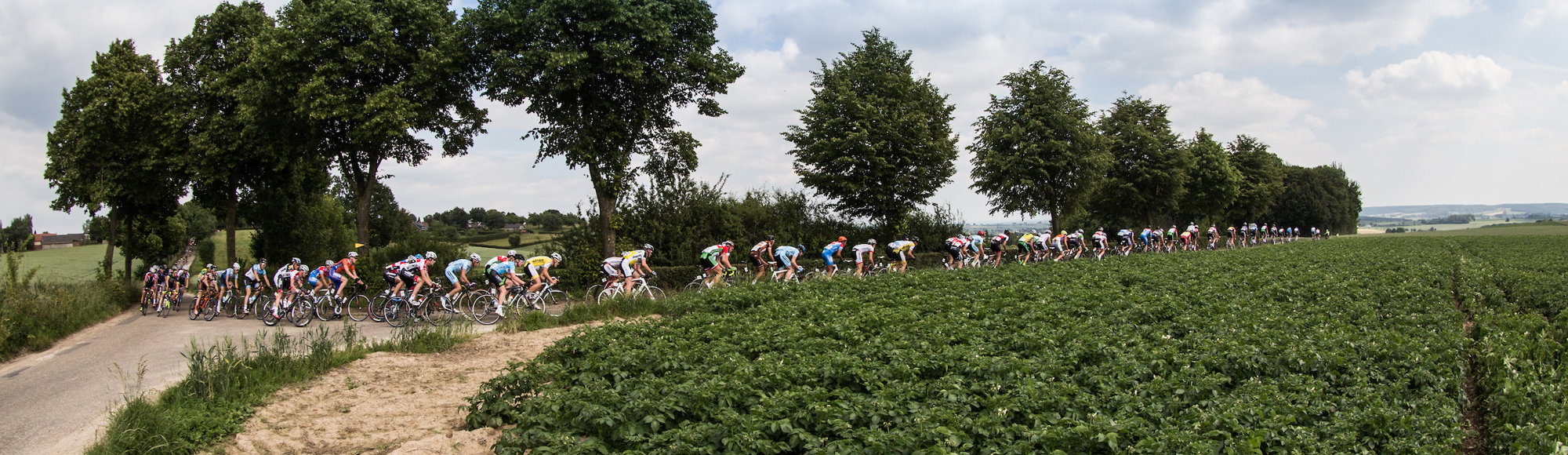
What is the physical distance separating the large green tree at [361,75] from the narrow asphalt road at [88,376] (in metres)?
6.46

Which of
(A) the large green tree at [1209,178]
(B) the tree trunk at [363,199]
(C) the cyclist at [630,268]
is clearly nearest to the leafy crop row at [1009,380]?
(C) the cyclist at [630,268]

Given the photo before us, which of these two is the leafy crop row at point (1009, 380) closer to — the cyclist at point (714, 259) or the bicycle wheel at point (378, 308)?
the cyclist at point (714, 259)

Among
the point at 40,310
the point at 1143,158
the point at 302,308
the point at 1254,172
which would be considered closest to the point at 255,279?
the point at 302,308

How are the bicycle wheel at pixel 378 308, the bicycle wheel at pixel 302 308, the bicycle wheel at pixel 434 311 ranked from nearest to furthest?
the bicycle wheel at pixel 434 311 < the bicycle wheel at pixel 378 308 < the bicycle wheel at pixel 302 308

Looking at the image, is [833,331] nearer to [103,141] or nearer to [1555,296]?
[1555,296]

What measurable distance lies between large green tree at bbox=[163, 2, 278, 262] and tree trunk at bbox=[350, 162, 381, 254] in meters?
3.05

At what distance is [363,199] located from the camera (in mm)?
24688

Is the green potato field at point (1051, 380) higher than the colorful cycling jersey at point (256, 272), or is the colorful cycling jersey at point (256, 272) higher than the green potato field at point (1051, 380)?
the colorful cycling jersey at point (256, 272)

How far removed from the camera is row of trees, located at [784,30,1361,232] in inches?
1128

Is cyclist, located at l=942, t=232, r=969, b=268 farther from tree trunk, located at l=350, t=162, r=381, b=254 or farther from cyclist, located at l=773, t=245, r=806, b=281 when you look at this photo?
tree trunk, located at l=350, t=162, r=381, b=254

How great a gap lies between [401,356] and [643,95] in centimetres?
1433

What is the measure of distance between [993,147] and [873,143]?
31.6 ft

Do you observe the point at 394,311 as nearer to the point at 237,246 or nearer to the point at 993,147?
the point at 993,147

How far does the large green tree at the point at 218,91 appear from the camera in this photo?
82.2 feet
